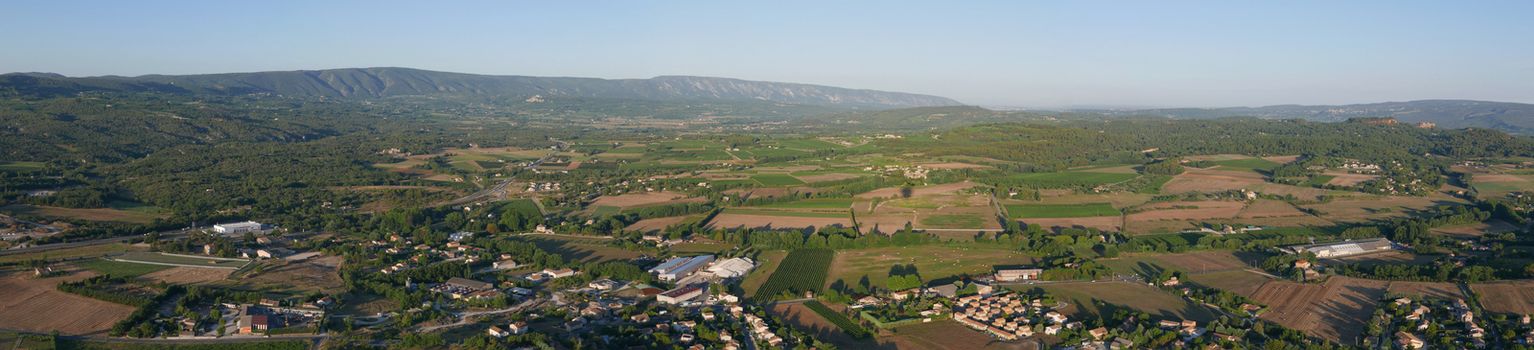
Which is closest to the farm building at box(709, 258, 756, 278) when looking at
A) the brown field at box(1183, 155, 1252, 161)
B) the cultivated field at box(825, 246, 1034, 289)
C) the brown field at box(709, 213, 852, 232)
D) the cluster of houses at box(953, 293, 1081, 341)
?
the cultivated field at box(825, 246, 1034, 289)

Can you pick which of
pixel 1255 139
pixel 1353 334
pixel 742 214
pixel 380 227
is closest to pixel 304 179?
pixel 380 227

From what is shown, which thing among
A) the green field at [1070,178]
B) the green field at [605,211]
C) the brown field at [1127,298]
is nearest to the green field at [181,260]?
the green field at [605,211]

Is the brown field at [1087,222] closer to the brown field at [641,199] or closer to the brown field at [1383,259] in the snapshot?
the brown field at [1383,259]

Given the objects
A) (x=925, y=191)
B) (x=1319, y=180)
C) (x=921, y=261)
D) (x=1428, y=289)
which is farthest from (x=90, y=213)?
(x=1319, y=180)

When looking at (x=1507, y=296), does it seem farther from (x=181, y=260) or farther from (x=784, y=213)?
(x=181, y=260)

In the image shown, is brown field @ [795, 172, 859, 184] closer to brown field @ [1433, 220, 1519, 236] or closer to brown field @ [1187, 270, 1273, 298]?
brown field @ [1187, 270, 1273, 298]

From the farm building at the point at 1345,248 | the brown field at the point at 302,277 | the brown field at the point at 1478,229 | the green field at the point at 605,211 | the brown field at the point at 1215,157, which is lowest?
the green field at the point at 605,211

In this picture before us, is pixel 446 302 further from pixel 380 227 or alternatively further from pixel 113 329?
pixel 380 227
